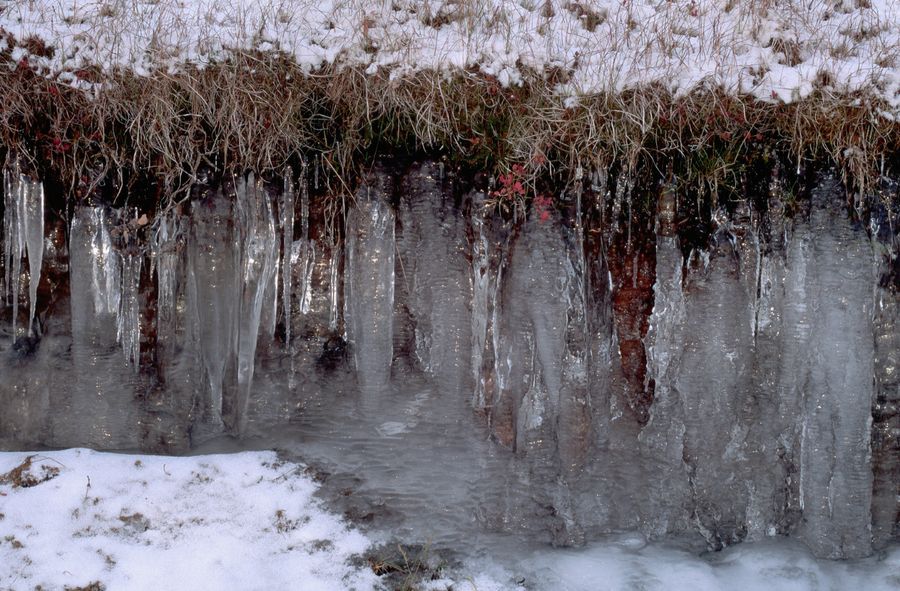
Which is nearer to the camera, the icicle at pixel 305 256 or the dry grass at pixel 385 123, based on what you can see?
the dry grass at pixel 385 123

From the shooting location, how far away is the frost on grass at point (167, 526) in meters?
3.39

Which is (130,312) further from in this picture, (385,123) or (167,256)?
(385,123)

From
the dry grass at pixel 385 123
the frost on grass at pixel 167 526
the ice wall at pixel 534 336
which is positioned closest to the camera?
the frost on grass at pixel 167 526

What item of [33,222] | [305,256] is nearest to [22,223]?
[33,222]

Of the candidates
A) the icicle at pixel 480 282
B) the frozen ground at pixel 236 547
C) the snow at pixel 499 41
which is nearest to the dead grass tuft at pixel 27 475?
the frozen ground at pixel 236 547

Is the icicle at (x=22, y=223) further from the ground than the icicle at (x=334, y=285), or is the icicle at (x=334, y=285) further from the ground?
the icicle at (x=22, y=223)

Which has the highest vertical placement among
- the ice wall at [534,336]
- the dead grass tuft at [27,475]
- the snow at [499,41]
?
the snow at [499,41]

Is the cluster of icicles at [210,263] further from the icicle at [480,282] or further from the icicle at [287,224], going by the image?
the icicle at [480,282]

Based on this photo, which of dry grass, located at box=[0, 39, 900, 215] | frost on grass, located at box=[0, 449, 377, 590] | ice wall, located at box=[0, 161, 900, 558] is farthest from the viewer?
ice wall, located at box=[0, 161, 900, 558]

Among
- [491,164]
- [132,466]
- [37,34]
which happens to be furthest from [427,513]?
[37,34]

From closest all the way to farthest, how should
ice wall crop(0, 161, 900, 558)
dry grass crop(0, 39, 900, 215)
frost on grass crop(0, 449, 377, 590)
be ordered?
1. frost on grass crop(0, 449, 377, 590)
2. dry grass crop(0, 39, 900, 215)
3. ice wall crop(0, 161, 900, 558)

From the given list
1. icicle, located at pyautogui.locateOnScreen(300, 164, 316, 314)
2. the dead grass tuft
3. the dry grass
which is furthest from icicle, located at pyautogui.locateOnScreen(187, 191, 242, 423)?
the dead grass tuft

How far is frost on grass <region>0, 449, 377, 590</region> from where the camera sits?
339cm

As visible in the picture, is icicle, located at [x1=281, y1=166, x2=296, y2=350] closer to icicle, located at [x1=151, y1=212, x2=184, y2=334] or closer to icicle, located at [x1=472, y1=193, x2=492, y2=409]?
icicle, located at [x1=151, y1=212, x2=184, y2=334]
